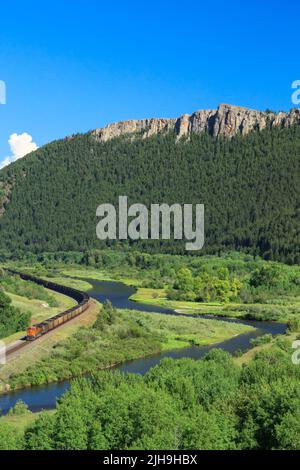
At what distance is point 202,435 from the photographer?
28.7 m

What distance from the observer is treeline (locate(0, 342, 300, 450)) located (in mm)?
29594

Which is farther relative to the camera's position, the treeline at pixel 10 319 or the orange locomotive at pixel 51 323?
the treeline at pixel 10 319

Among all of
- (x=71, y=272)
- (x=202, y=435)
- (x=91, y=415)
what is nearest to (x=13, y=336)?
(x=91, y=415)

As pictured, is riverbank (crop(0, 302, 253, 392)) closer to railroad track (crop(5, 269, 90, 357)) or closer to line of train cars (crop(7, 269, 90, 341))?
railroad track (crop(5, 269, 90, 357))

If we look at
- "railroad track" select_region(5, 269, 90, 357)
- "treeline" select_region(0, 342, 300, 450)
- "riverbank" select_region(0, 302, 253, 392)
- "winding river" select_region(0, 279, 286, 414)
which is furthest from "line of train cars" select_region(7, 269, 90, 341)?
"treeline" select_region(0, 342, 300, 450)

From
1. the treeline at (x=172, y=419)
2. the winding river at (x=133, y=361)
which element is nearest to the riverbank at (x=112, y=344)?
the winding river at (x=133, y=361)

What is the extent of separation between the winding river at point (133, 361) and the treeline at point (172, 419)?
38.4 ft

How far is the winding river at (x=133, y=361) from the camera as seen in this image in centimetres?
4950

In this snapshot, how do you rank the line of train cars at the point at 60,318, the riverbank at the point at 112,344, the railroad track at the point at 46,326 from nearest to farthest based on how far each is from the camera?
the riverbank at the point at 112,344 < the railroad track at the point at 46,326 < the line of train cars at the point at 60,318

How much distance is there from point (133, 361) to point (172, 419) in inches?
1370

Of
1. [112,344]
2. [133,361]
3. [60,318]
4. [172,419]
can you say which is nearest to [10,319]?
[60,318]

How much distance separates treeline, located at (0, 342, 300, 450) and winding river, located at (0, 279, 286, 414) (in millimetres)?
11719

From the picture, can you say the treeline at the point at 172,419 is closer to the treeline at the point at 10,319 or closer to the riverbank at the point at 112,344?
the riverbank at the point at 112,344

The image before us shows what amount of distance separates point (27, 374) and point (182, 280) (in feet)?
255
